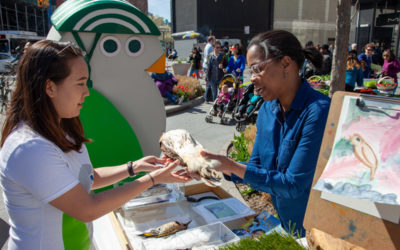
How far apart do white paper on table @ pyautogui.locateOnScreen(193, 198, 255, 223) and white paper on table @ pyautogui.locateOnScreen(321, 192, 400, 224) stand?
3.88 ft

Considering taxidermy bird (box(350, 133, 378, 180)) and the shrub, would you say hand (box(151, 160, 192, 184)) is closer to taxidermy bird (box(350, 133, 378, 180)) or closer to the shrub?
taxidermy bird (box(350, 133, 378, 180))

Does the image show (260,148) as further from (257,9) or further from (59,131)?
(257,9)

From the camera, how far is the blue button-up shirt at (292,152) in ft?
5.48

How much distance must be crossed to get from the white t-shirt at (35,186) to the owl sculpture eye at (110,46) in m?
1.92

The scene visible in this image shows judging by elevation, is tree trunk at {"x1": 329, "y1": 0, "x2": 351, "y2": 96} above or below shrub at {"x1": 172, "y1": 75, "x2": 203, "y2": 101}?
above

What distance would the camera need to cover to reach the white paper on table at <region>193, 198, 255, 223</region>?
224 cm

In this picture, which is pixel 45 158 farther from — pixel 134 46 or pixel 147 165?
pixel 134 46

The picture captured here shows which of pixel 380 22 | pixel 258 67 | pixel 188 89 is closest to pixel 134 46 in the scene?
pixel 258 67

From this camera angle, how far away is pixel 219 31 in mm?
36969

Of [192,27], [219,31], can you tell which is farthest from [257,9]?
[192,27]

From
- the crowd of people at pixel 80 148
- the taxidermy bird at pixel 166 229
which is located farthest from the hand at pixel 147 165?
the taxidermy bird at pixel 166 229

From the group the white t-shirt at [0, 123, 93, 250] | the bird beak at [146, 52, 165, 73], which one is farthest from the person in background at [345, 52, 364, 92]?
the white t-shirt at [0, 123, 93, 250]

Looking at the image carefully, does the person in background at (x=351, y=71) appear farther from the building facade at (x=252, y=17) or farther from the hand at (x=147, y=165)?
the building facade at (x=252, y=17)

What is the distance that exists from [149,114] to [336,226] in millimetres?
2726
